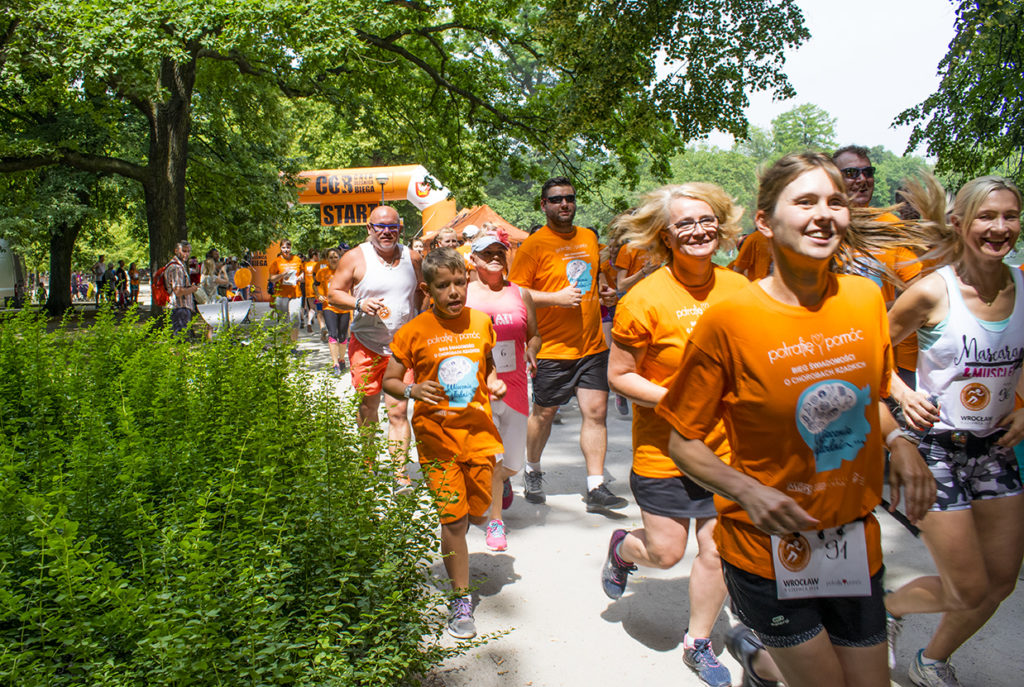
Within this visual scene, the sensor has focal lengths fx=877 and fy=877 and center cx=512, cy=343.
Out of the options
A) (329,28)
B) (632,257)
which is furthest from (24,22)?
(632,257)

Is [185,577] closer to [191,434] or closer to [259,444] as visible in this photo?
[259,444]

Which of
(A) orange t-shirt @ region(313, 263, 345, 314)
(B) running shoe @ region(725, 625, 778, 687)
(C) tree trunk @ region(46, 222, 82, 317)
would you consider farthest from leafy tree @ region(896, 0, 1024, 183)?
(C) tree trunk @ region(46, 222, 82, 317)

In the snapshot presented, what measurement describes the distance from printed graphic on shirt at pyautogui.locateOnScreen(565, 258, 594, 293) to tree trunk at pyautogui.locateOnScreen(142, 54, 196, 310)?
1241 cm

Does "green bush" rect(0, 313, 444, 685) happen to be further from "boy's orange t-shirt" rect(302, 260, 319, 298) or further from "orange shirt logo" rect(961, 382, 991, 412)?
"boy's orange t-shirt" rect(302, 260, 319, 298)

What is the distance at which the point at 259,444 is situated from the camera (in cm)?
412

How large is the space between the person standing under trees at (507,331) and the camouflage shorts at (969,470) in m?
2.83

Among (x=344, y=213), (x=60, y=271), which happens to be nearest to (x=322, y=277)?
(x=344, y=213)

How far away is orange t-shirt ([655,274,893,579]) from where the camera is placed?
7.68 ft

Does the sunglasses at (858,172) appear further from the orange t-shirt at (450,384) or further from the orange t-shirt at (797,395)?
the orange t-shirt at (797,395)

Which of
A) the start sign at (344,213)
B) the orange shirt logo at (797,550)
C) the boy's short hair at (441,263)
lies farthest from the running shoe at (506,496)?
the start sign at (344,213)

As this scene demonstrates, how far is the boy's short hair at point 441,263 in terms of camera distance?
4488 mm

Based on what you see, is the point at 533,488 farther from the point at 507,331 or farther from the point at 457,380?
the point at 457,380

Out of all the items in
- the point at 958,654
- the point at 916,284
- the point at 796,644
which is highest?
the point at 916,284

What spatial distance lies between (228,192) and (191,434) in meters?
21.3
